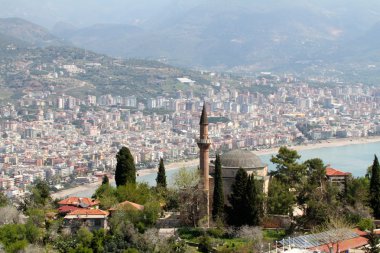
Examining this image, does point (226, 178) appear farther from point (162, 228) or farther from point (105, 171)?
point (105, 171)

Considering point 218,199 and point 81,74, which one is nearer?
point 218,199

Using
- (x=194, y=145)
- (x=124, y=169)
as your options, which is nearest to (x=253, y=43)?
(x=194, y=145)

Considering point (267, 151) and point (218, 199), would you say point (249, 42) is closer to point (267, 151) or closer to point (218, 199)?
point (267, 151)

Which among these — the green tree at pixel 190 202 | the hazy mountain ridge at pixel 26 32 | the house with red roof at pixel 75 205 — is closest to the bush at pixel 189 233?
the green tree at pixel 190 202

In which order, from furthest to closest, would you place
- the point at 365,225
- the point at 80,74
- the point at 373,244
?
the point at 80,74
the point at 365,225
the point at 373,244

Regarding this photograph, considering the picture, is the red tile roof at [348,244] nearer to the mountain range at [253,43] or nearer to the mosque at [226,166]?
the mosque at [226,166]

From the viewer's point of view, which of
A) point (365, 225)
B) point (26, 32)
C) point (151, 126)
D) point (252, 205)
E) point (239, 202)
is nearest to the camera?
point (365, 225)
